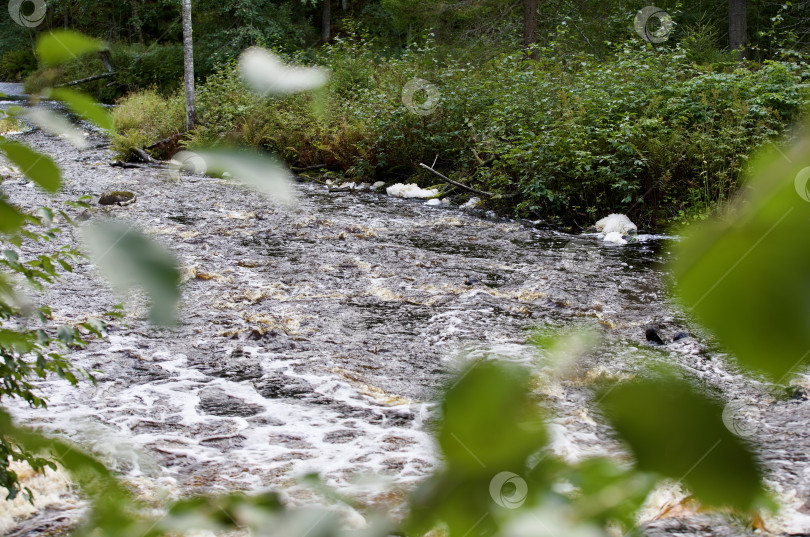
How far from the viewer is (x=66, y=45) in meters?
0.55

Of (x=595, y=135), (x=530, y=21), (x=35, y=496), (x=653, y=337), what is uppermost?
(x=530, y=21)

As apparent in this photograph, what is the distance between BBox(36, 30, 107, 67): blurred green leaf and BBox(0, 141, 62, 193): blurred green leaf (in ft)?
0.35

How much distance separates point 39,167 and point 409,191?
9544 millimetres

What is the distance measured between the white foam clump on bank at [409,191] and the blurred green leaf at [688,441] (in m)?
9.50

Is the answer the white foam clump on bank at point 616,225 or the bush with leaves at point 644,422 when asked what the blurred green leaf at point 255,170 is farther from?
the white foam clump on bank at point 616,225

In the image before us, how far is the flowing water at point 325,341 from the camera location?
2.69 m

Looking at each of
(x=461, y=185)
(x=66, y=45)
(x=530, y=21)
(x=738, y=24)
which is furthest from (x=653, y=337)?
(x=738, y=24)

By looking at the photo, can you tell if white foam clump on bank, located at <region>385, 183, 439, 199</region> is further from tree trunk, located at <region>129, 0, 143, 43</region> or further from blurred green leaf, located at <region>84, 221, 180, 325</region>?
blurred green leaf, located at <region>84, 221, 180, 325</region>

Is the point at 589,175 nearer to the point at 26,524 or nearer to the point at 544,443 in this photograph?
the point at 26,524

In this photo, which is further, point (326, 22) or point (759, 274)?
point (326, 22)

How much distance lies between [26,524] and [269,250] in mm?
4495

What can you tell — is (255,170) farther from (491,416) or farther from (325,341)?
(325,341)

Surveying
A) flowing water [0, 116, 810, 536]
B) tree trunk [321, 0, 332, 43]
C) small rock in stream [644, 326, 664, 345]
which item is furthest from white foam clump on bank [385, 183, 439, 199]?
tree trunk [321, 0, 332, 43]

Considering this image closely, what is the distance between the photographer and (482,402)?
0.83 feet
